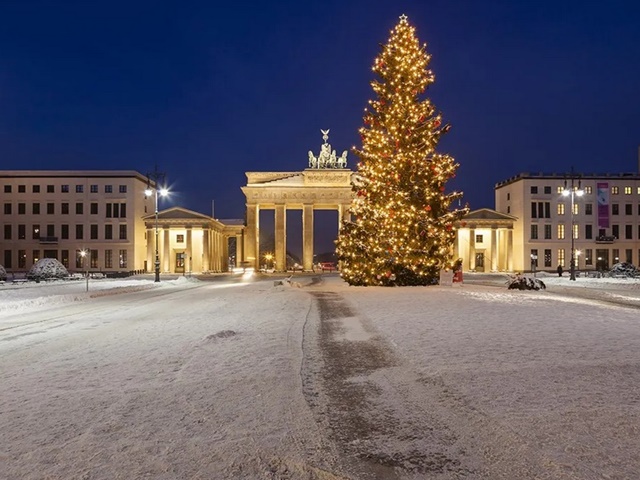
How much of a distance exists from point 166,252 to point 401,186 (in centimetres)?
6299

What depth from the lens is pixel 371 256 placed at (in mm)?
31484

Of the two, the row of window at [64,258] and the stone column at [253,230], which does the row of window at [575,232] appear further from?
the row of window at [64,258]

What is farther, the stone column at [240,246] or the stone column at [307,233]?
the stone column at [240,246]

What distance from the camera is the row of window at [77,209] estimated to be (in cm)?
8512

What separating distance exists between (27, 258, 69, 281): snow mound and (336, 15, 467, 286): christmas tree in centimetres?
2823

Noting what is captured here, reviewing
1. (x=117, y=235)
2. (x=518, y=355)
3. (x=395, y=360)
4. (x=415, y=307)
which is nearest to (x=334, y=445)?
(x=395, y=360)

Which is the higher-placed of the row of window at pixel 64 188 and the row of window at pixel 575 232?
the row of window at pixel 64 188

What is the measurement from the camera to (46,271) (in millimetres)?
46000

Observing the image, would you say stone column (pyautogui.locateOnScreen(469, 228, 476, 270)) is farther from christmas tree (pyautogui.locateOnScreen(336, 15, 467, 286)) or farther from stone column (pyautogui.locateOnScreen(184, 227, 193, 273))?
christmas tree (pyautogui.locateOnScreen(336, 15, 467, 286))

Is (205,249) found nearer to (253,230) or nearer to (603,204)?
(253,230)

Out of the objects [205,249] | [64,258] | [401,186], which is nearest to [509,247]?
[205,249]

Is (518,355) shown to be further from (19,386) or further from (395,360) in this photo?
(19,386)

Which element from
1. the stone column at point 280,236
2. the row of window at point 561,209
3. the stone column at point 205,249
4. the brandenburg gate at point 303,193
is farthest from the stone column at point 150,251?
the row of window at point 561,209

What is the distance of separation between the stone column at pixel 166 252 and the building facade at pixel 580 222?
58838 mm
